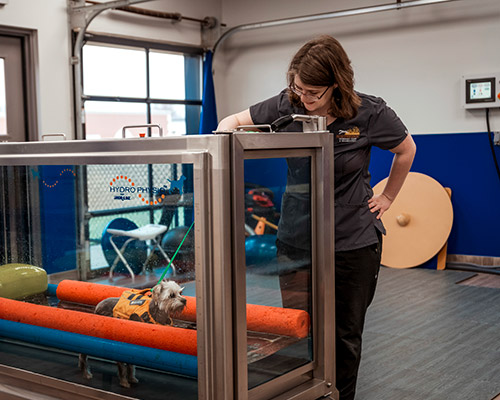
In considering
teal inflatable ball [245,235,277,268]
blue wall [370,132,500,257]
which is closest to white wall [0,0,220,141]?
blue wall [370,132,500,257]

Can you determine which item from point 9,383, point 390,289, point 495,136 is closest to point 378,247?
point 9,383

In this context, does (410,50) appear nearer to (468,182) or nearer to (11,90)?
(468,182)

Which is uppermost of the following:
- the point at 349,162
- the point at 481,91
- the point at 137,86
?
the point at 137,86

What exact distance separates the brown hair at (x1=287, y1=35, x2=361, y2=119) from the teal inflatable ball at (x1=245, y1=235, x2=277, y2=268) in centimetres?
47

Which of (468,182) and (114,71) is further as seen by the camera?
(114,71)

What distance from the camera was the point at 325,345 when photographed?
1992mm

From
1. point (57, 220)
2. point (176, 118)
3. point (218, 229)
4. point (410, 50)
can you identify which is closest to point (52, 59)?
point (176, 118)

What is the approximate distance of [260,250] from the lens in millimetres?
1896

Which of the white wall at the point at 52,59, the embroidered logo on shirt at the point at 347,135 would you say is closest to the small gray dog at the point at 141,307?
the embroidered logo on shirt at the point at 347,135

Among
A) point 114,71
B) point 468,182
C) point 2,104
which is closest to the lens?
point 2,104

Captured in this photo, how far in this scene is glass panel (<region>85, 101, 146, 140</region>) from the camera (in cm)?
568

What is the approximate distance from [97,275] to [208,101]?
4414 mm

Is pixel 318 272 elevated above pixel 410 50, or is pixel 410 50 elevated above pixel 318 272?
pixel 410 50

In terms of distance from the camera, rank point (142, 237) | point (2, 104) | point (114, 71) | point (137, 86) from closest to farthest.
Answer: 1. point (142, 237)
2. point (2, 104)
3. point (114, 71)
4. point (137, 86)
